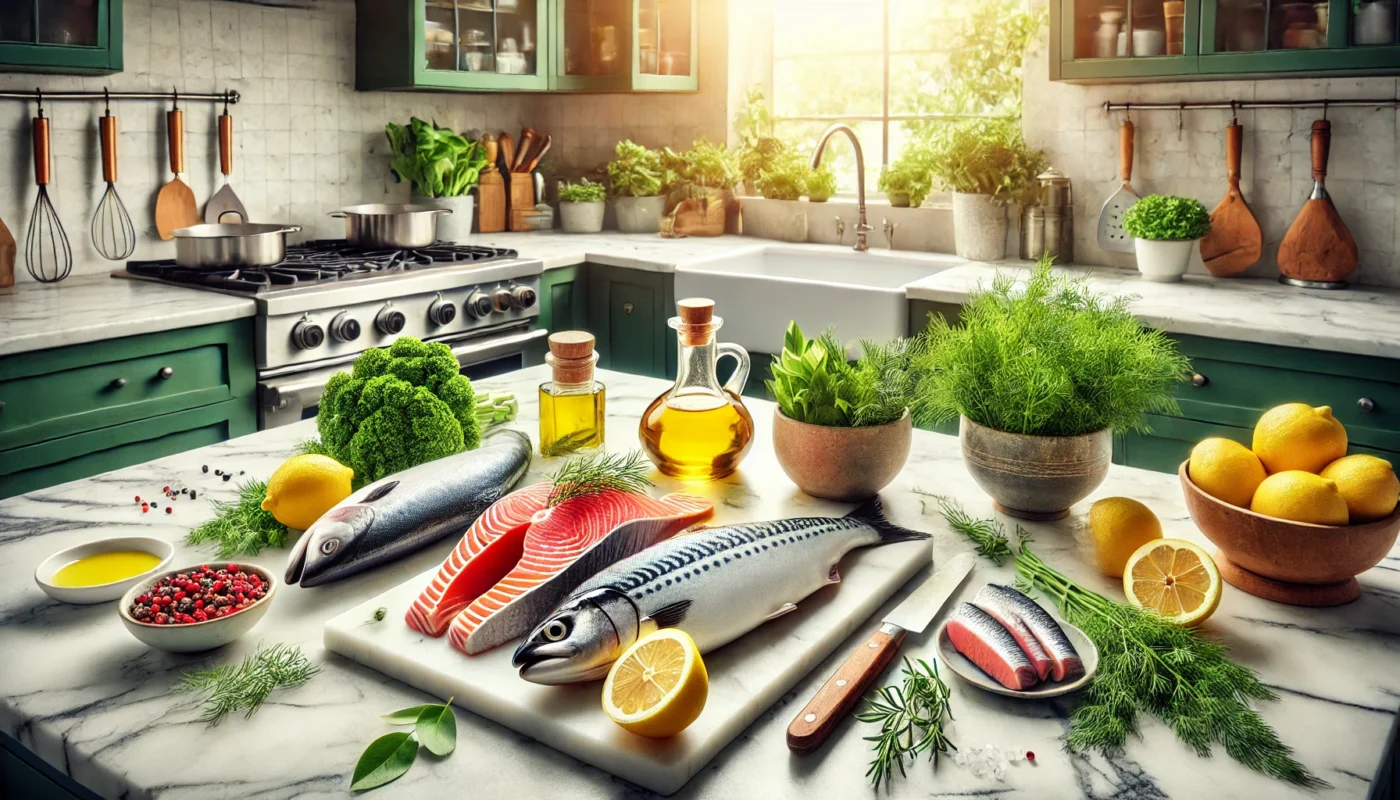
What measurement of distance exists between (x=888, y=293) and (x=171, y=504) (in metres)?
2.08

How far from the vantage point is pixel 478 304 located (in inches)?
129

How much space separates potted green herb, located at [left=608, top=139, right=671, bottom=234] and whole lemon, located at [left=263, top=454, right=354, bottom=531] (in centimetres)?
310

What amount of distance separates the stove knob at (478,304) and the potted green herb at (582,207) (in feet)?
3.45

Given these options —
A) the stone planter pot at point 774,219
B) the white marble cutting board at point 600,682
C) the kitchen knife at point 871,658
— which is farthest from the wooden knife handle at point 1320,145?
the white marble cutting board at point 600,682

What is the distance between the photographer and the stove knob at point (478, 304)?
3.27 metres

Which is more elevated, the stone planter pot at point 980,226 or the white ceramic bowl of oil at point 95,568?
the stone planter pot at point 980,226

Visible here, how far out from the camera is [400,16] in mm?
3604

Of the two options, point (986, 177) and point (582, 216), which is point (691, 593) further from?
point (582, 216)

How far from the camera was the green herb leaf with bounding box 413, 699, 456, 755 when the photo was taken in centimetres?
86

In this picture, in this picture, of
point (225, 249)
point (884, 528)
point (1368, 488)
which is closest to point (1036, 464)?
point (884, 528)

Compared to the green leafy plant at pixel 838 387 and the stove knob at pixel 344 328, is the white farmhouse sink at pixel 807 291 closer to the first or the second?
the stove knob at pixel 344 328

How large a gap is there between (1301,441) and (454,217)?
10.9 ft

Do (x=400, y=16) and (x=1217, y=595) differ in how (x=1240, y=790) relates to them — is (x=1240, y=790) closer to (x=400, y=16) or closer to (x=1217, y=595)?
(x=1217, y=595)

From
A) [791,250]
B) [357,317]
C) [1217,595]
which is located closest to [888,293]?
[791,250]
